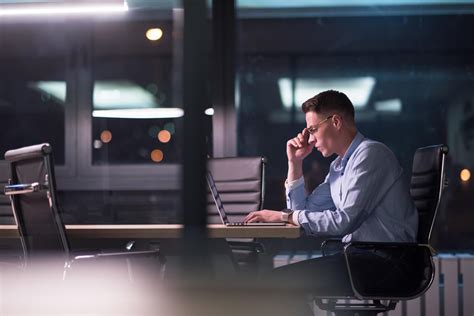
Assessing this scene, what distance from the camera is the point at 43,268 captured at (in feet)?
11.3

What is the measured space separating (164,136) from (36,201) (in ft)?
8.41

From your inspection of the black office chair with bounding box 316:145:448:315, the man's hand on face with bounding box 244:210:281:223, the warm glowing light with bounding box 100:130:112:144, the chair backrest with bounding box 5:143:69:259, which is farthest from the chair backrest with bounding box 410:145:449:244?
the warm glowing light with bounding box 100:130:112:144

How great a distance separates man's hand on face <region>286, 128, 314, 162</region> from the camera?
140 inches

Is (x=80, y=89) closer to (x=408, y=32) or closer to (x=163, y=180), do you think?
(x=163, y=180)

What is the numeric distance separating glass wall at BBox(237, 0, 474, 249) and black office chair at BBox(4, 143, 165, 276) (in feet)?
7.86

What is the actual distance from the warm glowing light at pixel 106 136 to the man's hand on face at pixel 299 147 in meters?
2.36

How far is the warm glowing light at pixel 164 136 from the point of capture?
5797mm

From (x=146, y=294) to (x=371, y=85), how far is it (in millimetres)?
4329

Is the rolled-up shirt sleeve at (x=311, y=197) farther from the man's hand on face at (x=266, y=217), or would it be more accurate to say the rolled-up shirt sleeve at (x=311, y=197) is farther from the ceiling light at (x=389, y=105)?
the ceiling light at (x=389, y=105)

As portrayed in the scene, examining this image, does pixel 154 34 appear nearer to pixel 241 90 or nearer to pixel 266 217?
pixel 241 90

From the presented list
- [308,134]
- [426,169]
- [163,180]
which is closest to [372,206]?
[426,169]

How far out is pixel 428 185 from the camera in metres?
3.24

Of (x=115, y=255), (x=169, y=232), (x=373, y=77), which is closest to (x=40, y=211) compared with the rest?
(x=115, y=255)

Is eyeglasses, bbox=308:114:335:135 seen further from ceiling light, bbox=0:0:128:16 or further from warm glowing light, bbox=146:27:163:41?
warm glowing light, bbox=146:27:163:41
